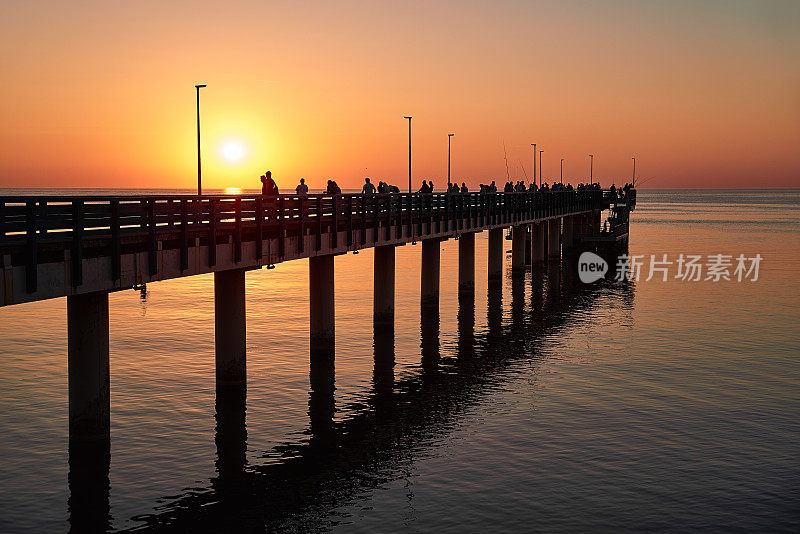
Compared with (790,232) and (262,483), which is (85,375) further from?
(790,232)

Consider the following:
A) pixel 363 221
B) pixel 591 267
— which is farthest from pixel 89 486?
pixel 591 267

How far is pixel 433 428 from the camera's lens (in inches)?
1045

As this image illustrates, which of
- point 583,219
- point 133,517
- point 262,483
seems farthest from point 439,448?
point 583,219

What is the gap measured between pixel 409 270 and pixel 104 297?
58.0 m

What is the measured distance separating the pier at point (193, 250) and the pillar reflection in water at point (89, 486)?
0.28 meters

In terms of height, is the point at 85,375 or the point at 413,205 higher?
the point at 413,205

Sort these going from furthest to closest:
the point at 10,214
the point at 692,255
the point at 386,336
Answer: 1. the point at 692,255
2. the point at 386,336
3. the point at 10,214

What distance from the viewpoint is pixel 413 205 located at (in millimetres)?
42031

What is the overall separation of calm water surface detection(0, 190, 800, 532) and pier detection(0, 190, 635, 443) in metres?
1.95

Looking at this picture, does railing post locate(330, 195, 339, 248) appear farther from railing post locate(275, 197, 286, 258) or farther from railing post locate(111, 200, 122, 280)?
railing post locate(111, 200, 122, 280)

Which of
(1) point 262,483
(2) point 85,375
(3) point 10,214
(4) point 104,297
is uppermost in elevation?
(3) point 10,214

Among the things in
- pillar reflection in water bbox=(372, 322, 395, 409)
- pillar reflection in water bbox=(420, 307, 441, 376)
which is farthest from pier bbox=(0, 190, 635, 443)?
pillar reflection in water bbox=(420, 307, 441, 376)

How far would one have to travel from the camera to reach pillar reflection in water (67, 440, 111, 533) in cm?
1920

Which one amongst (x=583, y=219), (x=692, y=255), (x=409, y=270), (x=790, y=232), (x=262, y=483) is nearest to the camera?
(x=262, y=483)
